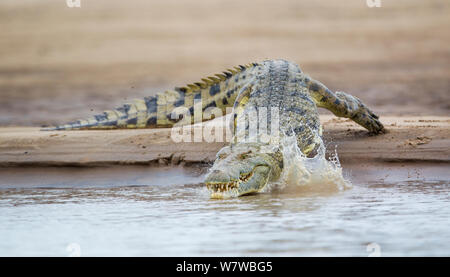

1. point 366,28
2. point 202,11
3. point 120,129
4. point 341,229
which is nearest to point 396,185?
point 341,229

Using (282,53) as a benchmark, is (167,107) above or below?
below

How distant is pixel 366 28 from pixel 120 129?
623 cm

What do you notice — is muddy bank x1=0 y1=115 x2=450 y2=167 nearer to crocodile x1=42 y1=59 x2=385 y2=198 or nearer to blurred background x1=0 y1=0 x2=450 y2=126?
crocodile x1=42 y1=59 x2=385 y2=198

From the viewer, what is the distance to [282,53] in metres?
12.9

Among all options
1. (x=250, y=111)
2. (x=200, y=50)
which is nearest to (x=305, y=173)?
(x=250, y=111)

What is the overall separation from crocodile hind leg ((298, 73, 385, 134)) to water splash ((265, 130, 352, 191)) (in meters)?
1.59

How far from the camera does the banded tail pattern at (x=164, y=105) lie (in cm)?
991

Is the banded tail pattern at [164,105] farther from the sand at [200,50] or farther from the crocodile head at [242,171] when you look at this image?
the crocodile head at [242,171]

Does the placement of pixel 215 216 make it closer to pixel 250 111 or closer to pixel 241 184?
pixel 241 184

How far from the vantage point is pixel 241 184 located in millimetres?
6430

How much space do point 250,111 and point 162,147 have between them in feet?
4.40

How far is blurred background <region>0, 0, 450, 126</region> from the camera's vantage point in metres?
12.5

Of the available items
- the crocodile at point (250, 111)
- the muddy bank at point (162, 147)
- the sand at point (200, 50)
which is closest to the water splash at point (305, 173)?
the crocodile at point (250, 111)

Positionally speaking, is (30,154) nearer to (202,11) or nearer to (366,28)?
(202,11)
